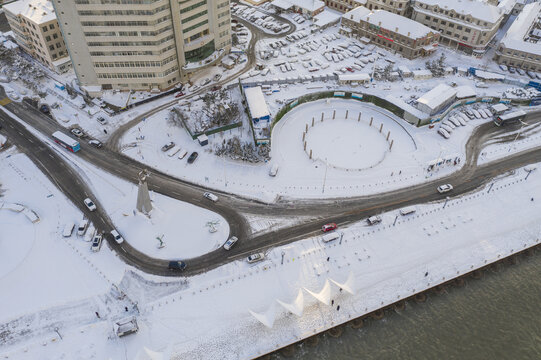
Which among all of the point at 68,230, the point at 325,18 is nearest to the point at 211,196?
the point at 68,230

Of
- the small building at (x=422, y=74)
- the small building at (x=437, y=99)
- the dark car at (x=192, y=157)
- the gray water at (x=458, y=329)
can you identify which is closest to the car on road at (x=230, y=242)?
the gray water at (x=458, y=329)

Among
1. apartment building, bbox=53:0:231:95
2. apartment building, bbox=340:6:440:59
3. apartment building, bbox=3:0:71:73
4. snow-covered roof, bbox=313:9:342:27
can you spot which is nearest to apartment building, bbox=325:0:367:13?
snow-covered roof, bbox=313:9:342:27

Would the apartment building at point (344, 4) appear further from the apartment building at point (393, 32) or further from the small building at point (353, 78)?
the small building at point (353, 78)

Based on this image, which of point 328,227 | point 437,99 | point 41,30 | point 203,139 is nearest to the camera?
point 328,227

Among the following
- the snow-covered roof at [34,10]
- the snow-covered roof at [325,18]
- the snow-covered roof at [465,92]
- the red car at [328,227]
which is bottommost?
the red car at [328,227]

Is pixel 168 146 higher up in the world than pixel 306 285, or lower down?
higher up

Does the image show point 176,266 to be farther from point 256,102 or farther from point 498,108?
point 498,108

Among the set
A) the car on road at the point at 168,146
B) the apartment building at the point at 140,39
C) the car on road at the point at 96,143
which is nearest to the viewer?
the car on road at the point at 168,146
